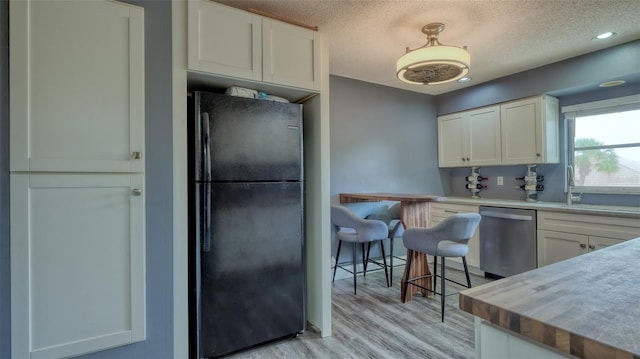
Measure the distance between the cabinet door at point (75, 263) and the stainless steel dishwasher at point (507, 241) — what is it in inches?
133

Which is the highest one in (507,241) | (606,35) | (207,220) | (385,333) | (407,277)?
(606,35)

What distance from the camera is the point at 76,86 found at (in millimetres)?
1501

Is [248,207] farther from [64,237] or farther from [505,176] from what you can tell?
[505,176]

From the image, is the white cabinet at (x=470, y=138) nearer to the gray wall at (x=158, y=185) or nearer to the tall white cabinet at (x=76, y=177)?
the gray wall at (x=158, y=185)

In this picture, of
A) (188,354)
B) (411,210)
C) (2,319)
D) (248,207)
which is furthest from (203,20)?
(411,210)

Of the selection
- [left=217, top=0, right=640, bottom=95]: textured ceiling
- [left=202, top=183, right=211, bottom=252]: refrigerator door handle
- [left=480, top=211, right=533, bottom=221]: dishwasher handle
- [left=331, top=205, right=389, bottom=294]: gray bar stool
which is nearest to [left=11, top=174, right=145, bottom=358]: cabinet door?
[left=202, top=183, right=211, bottom=252]: refrigerator door handle

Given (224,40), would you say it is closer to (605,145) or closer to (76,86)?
(76,86)

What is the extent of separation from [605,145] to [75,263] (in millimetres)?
4632

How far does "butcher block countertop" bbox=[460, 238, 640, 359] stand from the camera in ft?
1.61

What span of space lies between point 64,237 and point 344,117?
287 centimetres

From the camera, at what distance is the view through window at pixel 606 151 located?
3.01 m

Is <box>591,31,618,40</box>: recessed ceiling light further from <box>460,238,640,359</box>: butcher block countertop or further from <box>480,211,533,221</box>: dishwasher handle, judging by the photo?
<box>460,238,640,359</box>: butcher block countertop

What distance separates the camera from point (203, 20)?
181cm

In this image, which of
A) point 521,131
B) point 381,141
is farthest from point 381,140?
point 521,131
